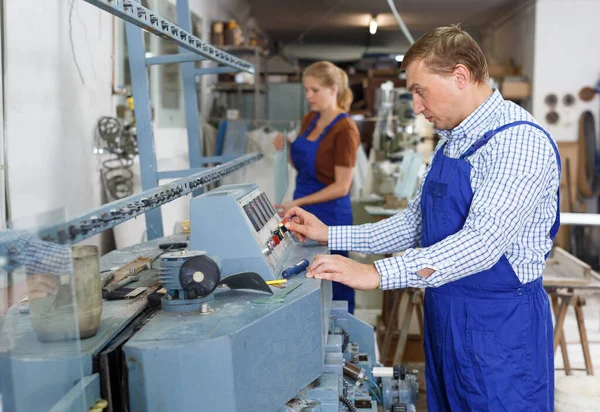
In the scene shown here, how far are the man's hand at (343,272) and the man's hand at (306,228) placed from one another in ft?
1.27

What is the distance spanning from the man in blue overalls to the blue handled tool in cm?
4

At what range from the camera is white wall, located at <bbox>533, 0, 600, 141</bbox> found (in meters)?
6.70

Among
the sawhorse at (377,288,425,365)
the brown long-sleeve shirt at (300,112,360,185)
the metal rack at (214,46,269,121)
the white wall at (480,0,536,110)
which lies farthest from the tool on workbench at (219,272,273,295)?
the white wall at (480,0,536,110)

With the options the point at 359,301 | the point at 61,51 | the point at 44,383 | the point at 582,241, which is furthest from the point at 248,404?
the point at 582,241

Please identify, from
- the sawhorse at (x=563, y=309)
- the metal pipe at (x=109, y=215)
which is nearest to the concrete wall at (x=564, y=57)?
the sawhorse at (x=563, y=309)

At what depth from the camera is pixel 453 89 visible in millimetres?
1523

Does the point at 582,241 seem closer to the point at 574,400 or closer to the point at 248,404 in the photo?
the point at 574,400

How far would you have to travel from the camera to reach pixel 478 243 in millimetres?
1373

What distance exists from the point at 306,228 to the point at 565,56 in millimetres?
5879

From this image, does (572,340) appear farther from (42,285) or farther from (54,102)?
(42,285)

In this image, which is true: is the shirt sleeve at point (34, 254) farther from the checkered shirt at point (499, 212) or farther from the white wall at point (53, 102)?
the white wall at point (53, 102)

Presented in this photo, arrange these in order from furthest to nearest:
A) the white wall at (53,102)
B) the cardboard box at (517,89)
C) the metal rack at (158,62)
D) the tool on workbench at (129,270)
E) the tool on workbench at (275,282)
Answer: the cardboard box at (517,89), the white wall at (53,102), the metal rack at (158,62), the tool on workbench at (129,270), the tool on workbench at (275,282)

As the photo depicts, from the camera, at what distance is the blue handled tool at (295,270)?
4.54 ft

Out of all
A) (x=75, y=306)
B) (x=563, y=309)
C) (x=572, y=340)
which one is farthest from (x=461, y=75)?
(x=572, y=340)
